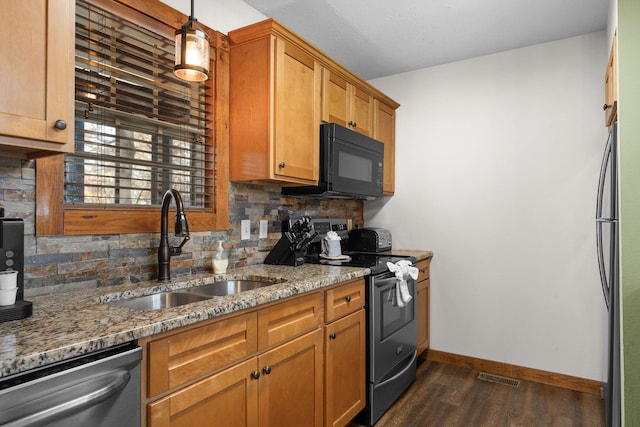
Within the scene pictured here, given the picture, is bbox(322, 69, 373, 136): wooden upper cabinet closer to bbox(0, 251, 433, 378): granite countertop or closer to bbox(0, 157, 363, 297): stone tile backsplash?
bbox(0, 157, 363, 297): stone tile backsplash

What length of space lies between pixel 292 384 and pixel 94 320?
0.92 m

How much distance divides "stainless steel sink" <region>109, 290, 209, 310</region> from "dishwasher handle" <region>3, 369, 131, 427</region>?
25.1 inches

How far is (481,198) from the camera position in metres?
3.26

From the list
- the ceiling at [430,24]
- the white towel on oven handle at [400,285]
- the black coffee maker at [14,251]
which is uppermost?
the ceiling at [430,24]

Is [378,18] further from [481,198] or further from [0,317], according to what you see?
[0,317]

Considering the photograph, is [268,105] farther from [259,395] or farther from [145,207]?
[259,395]

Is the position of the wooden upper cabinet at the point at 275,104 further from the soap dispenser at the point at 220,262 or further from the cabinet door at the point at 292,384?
the cabinet door at the point at 292,384

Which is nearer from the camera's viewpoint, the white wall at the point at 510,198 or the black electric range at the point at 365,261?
the black electric range at the point at 365,261

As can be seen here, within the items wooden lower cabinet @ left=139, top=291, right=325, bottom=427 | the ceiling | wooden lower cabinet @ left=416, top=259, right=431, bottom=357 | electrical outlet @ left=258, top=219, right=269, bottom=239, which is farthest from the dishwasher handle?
wooden lower cabinet @ left=416, top=259, right=431, bottom=357

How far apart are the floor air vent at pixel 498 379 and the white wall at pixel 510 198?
0.46 ft

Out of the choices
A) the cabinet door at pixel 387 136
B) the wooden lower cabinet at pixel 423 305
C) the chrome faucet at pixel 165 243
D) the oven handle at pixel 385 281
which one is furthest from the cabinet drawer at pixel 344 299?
the cabinet door at pixel 387 136

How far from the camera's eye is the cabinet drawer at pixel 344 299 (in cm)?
207

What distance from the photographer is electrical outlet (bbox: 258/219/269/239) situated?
103 inches

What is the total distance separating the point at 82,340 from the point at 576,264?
309cm
